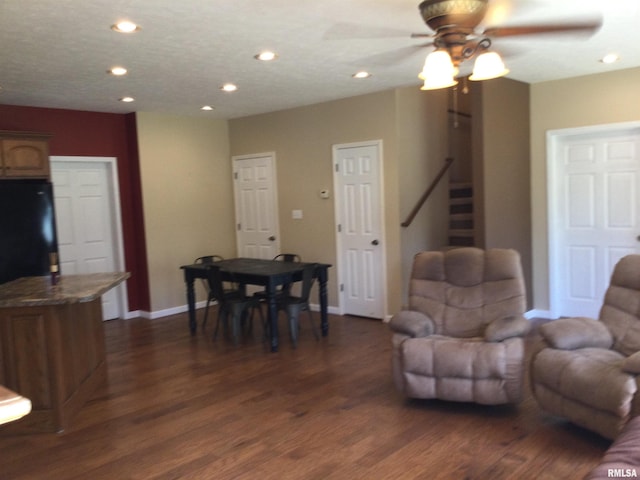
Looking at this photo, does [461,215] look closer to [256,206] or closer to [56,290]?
[256,206]

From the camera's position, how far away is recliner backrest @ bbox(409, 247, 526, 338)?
12.9 ft

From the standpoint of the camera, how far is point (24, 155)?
5.60 metres

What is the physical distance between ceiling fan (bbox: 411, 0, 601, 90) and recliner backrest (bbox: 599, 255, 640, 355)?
1601 millimetres

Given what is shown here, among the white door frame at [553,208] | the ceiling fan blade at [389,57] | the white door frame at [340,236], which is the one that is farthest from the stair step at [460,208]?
the ceiling fan blade at [389,57]

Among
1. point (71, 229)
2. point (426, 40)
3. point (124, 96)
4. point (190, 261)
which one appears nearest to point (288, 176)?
point (190, 261)

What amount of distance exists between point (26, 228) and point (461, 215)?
189 inches

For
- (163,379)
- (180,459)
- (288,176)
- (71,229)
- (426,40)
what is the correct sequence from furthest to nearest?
1. (288,176)
2. (71,229)
3. (163,379)
4. (426,40)
5. (180,459)

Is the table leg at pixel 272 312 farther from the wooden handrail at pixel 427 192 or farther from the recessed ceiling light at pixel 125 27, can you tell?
the recessed ceiling light at pixel 125 27

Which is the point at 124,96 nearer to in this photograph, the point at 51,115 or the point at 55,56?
the point at 51,115

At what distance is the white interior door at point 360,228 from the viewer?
623cm

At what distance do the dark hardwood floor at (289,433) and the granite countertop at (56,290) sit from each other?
2.85ft

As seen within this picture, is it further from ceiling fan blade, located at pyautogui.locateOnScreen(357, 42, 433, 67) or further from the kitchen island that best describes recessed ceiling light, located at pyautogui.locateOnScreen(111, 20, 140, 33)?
ceiling fan blade, located at pyautogui.locateOnScreen(357, 42, 433, 67)

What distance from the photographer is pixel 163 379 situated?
4.56 meters

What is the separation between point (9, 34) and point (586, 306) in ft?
18.8
